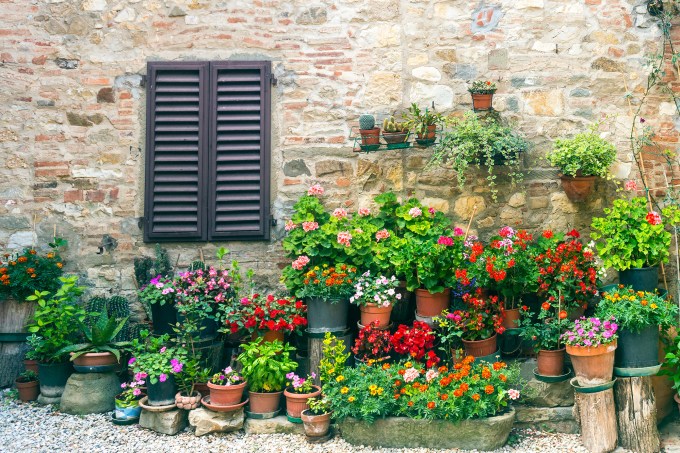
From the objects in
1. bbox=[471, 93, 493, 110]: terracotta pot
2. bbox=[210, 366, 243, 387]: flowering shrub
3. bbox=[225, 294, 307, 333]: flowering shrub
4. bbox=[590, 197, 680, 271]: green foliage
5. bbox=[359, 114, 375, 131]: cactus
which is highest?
bbox=[471, 93, 493, 110]: terracotta pot

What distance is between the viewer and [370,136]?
5.82 meters

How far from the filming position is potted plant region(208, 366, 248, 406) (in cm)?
501

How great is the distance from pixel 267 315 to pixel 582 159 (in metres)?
2.78

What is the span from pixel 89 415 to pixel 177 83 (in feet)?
9.21

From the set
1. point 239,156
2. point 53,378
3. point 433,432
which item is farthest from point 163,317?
point 433,432

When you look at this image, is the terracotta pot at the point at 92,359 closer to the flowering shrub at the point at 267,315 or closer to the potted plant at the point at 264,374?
the flowering shrub at the point at 267,315

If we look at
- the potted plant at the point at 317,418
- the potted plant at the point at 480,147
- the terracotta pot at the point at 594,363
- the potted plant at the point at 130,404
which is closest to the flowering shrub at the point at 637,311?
the terracotta pot at the point at 594,363

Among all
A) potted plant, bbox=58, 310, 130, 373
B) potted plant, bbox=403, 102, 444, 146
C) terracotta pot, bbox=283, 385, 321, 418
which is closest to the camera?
terracotta pot, bbox=283, 385, 321, 418

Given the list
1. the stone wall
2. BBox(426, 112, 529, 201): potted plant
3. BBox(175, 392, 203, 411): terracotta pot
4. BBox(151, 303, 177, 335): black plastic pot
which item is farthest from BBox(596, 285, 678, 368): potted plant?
BBox(151, 303, 177, 335): black plastic pot

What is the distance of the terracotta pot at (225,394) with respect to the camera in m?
5.00

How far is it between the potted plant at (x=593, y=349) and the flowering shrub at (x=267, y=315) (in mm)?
1974

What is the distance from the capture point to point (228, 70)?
604 cm

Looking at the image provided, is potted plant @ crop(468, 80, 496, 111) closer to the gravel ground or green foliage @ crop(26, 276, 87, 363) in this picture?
the gravel ground

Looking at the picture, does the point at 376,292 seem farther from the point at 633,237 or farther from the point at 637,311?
the point at 633,237
